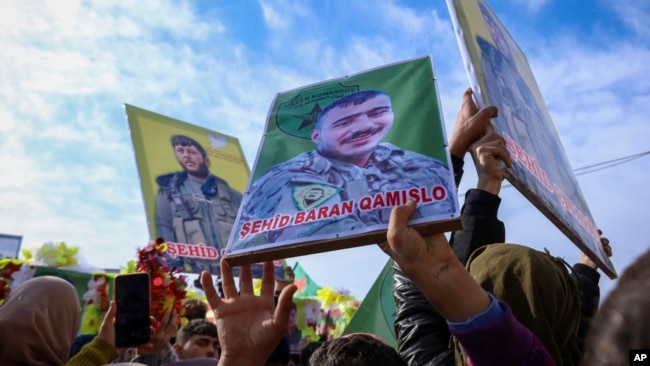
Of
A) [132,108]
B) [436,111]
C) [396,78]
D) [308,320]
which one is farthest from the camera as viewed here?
[308,320]

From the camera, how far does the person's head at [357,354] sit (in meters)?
1.83

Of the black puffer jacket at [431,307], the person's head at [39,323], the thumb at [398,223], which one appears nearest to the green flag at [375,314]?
the person's head at [39,323]

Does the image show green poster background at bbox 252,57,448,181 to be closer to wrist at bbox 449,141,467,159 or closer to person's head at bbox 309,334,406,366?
wrist at bbox 449,141,467,159

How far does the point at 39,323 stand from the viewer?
2.47m

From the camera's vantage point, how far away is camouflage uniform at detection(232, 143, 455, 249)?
1669mm

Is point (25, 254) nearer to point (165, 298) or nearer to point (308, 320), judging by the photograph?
point (165, 298)

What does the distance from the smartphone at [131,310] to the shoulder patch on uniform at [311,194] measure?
45.5 inches

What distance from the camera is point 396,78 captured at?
6.72 feet

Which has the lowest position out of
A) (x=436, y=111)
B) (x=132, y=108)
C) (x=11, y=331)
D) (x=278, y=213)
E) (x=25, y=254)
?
(x=11, y=331)

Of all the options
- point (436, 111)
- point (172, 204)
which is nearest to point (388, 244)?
point (436, 111)

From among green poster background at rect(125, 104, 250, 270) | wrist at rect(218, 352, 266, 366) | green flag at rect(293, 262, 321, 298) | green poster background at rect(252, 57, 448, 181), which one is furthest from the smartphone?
green flag at rect(293, 262, 321, 298)

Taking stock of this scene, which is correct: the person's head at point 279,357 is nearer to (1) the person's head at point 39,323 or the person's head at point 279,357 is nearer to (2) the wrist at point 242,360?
(1) the person's head at point 39,323

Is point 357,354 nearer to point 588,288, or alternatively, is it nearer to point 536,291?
point 536,291

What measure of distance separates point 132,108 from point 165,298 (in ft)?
11.2
